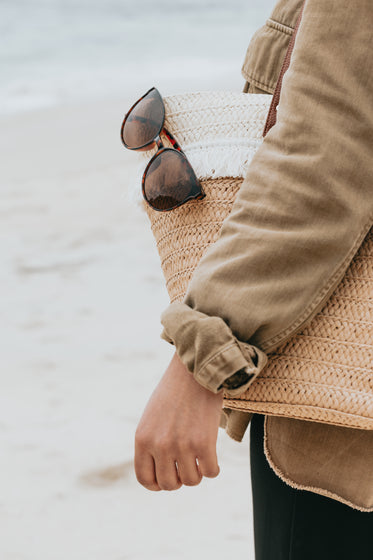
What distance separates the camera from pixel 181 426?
0.71 m

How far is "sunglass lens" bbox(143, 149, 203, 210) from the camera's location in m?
0.85

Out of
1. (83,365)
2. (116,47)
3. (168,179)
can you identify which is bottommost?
(116,47)

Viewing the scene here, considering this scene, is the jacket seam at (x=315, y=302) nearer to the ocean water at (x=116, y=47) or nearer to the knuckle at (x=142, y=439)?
the knuckle at (x=142, y=439)

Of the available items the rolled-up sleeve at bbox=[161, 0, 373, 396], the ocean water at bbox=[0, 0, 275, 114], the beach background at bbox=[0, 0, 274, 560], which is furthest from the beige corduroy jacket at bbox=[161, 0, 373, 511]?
the ocean water at bbox=[0, 0, 275, 114]

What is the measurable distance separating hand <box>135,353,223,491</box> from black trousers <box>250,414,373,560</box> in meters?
0.19

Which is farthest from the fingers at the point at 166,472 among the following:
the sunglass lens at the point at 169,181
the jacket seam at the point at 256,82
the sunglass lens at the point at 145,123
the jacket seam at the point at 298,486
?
the jacket seam at the point at 256,82

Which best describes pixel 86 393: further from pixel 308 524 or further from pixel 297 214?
pixel 297 214

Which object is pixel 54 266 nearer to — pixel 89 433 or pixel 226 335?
pixel 89 433

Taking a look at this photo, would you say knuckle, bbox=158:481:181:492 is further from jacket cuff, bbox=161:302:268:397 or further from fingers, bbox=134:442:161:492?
jacket cuff, bbox=161:302:268:397

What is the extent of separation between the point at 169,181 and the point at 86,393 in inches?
75.2

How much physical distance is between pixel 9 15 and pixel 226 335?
1530 cm

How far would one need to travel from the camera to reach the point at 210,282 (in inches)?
27.5

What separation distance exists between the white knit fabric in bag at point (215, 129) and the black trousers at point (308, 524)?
0.32m

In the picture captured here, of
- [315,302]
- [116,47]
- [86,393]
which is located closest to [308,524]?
[315,302]
